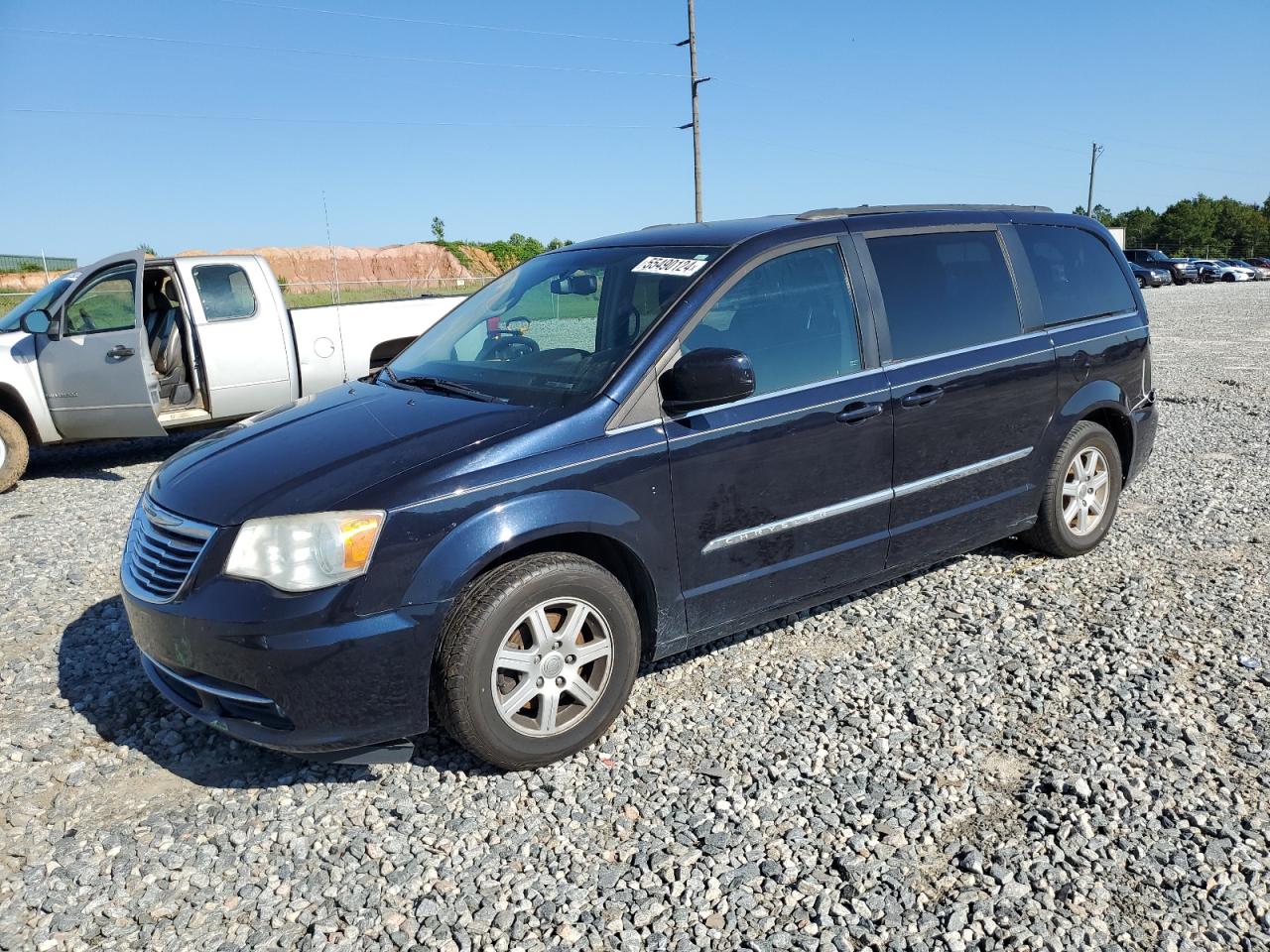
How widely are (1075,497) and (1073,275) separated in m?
1.23

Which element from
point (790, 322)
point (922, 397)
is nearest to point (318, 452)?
point (790, 322)

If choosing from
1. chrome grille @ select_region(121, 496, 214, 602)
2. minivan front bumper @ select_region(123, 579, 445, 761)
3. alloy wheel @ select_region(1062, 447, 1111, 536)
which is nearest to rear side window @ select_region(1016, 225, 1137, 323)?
alloy wheel @ select_region(1062, 447, 1111, 536)

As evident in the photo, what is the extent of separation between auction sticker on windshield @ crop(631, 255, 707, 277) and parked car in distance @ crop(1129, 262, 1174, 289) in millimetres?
44541

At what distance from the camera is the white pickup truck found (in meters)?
Result: 8.40

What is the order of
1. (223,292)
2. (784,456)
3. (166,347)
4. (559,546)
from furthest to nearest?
(166,347)
(223,292)
(784,456)
(559,546)

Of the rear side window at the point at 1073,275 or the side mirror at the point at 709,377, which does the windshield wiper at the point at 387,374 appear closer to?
the side mirror at the point at 709,377

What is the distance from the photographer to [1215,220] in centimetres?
9088

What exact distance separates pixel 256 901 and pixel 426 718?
0.72 meters

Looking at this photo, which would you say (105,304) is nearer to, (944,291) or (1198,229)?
(944,291)

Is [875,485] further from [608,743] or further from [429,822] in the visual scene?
[429,822]

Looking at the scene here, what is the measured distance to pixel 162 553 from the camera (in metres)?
3.39

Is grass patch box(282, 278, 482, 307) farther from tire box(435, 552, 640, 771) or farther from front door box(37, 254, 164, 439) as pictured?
tire box(435, 552, 640, 771)

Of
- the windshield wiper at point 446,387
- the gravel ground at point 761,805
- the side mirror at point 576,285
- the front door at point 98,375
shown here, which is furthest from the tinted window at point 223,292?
the side mirror at point 576,285

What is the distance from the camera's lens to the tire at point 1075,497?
5.19 m
